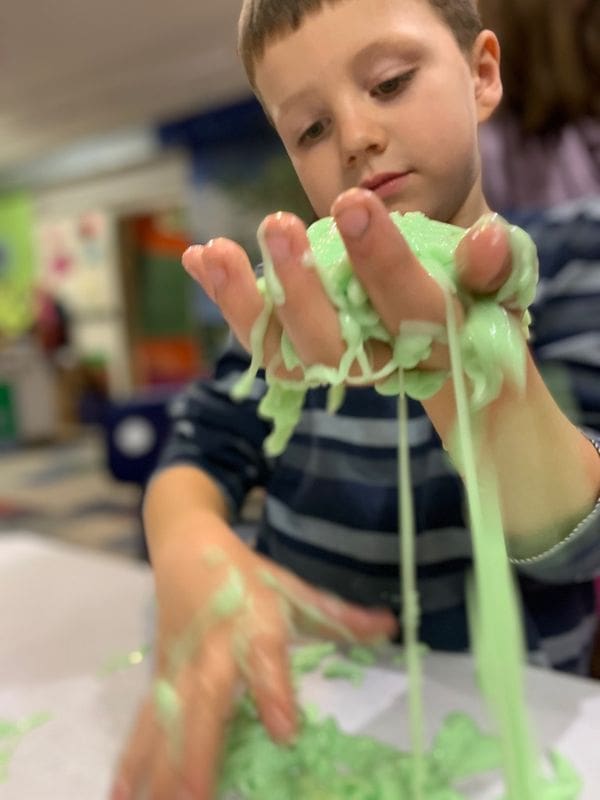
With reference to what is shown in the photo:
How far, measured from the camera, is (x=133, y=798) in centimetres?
26

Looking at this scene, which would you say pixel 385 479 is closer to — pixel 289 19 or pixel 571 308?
pixel 571 308

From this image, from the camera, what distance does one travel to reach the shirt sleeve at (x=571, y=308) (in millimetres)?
300

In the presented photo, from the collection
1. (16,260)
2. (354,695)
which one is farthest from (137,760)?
(16,260)

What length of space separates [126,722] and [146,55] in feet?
2.85

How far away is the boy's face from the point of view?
0.64ft

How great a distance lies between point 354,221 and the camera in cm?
16

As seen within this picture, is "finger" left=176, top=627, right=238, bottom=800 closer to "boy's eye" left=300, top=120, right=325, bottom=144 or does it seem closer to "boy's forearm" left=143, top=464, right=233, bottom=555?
A: "boy's forearm" left=143, top=464, right=233, bottom=555

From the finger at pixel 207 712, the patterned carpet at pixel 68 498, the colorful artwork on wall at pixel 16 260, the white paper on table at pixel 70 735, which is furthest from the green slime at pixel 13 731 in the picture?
the colorful artwork on wall at pixel 16 260

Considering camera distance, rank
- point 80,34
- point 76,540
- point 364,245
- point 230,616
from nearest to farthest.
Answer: point 364,245
point 230,616
point 80,34
point 76,540

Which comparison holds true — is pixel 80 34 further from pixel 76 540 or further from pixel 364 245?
pixel 76 540

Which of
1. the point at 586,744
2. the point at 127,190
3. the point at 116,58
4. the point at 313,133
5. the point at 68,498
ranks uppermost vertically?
the point at 127,190

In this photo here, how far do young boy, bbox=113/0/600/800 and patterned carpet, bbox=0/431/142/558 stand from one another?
1165 millimetres

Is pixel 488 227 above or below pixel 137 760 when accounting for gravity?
above

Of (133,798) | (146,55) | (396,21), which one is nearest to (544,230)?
(396,21)
